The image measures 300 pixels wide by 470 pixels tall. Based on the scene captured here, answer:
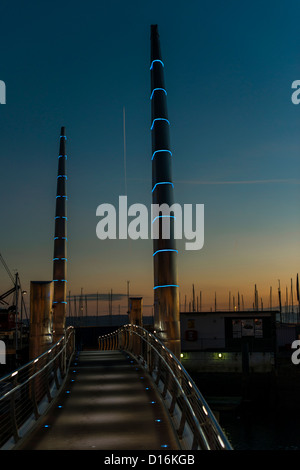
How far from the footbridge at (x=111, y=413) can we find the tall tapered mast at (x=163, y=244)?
110cm

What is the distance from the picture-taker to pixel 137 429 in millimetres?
9062

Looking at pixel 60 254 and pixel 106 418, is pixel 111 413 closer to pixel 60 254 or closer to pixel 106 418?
pixel 106 418

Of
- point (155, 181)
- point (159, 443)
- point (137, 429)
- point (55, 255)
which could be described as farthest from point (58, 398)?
point (55, 255)

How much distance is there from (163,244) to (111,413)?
723 cm

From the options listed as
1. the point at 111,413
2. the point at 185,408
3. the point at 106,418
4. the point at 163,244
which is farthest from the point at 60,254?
the point at 185,408

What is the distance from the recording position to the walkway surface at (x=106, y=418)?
325 inches

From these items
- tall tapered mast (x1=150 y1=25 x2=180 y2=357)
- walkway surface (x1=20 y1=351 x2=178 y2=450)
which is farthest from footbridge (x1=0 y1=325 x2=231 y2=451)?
tall tapered mast (x1=150 y1=25 x2=180 y2=357)

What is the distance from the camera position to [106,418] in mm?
10000

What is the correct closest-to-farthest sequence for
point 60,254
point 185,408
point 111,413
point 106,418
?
1. point 185,408
2. point 106,418
3. point 111,413
4. point 60,254

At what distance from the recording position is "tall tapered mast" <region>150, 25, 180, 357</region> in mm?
16281

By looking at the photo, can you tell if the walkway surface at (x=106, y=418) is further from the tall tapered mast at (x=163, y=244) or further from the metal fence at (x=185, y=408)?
the tall tapered mast at (x=163, y=244)

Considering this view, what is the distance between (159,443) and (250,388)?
38862mm

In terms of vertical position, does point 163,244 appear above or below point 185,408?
above
